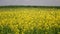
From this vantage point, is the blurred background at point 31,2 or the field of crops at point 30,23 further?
the blurred background at point 31,2

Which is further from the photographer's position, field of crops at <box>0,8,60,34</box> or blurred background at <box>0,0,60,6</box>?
blurred background at <box>0,0,60,6</box>

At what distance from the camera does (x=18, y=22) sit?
1543mm

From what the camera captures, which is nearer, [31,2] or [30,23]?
[30,23]

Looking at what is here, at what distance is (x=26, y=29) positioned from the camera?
4.58 feet

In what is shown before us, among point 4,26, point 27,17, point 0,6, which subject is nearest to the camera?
point 4,26

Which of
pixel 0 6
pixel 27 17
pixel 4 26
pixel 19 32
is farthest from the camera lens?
pixel 0 6

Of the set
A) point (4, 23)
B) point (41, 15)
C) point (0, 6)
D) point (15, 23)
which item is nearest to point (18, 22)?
point (15, 23)

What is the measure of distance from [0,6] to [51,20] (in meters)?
0.89

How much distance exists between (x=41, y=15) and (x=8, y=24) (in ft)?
1.45

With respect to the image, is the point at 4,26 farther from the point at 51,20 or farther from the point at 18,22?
the point at 51,20

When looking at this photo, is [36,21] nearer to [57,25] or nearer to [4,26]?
[57,25]

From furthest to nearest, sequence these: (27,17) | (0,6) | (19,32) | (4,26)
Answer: (0,6) → (27,17) → (4,26) → (19,32)

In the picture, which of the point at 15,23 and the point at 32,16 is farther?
the point at 32,16

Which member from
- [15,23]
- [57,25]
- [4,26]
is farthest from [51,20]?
[4,26]
